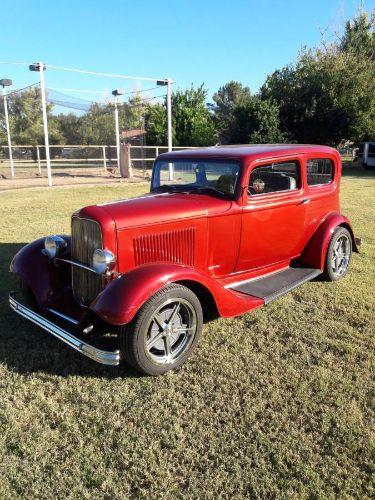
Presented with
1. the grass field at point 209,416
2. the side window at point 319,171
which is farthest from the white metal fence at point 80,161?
the grass field at point 209,416

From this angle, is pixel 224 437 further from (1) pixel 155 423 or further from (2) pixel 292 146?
(2) pixel 292 146

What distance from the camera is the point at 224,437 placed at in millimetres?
2547

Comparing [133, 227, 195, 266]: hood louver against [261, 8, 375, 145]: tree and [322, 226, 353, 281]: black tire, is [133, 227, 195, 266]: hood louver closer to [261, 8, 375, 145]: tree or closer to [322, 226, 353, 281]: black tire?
[322, 226, 353, 281]: black tire

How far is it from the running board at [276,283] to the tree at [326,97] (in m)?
20.2

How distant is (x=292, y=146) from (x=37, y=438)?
3.90m

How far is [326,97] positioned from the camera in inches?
920

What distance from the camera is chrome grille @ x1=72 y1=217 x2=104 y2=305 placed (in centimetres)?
339

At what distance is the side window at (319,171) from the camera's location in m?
4.91

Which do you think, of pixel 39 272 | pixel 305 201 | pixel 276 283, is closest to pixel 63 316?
pixel 39 272

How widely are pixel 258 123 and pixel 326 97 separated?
15.1 ft

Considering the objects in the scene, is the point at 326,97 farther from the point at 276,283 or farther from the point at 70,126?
the point at 276,283

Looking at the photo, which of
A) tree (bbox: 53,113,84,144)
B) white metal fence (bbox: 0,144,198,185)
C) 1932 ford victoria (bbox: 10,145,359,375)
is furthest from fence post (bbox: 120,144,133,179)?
1932 ford victoria (bbox: 10,145,359,375)

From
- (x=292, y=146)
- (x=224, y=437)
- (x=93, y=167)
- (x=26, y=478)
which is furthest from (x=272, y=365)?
(x=93, y=167)

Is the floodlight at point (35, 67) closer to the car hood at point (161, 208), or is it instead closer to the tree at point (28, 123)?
the car hood at point (161, 208)
